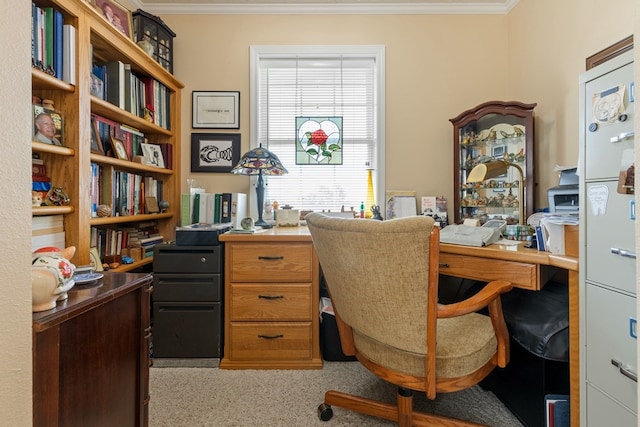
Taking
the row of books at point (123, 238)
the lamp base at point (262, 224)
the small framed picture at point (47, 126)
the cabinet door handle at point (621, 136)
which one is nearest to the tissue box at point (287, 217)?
the lamp base at point (262, 224)

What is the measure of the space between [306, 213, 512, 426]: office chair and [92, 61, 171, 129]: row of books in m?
1.49

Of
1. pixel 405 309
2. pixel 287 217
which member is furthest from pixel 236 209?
pixel 405 309

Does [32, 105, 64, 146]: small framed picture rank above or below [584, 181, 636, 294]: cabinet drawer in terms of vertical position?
above

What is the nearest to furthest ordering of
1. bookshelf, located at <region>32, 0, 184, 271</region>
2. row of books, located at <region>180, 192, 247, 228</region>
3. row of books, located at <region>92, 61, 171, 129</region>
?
bookshelf, located at <region>32, 0, 184, 271</region>
row of books, located at <region>92, 61, 171, 129</region>
row of books, located at <region>180, 192, 247, 228</region>

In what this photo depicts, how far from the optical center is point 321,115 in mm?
2520

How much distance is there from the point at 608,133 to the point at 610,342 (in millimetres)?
706

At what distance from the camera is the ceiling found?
2379 millimetres

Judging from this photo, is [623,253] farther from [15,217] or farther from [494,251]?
[15,217]

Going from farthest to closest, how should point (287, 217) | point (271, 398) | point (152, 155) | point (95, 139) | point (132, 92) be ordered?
point (287, 217)
point (152, 155)
point (132, 92)
point (95, 139)
point (271, 398)

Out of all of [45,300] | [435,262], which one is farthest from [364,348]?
[45,300]

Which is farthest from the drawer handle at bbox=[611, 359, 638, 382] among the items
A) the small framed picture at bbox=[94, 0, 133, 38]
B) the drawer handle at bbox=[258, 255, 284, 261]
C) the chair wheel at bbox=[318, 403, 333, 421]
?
the small framed picture at bbox=[94, 0, 133, 38]

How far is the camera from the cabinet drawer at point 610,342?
99 cm

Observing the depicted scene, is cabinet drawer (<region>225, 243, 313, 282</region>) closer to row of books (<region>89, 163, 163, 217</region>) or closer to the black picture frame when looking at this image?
row of books (<region>89, 163, 163, 217</region>)

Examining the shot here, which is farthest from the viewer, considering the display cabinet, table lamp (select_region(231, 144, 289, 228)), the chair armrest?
table lamp (select_region(231, 144, 289, 228))
